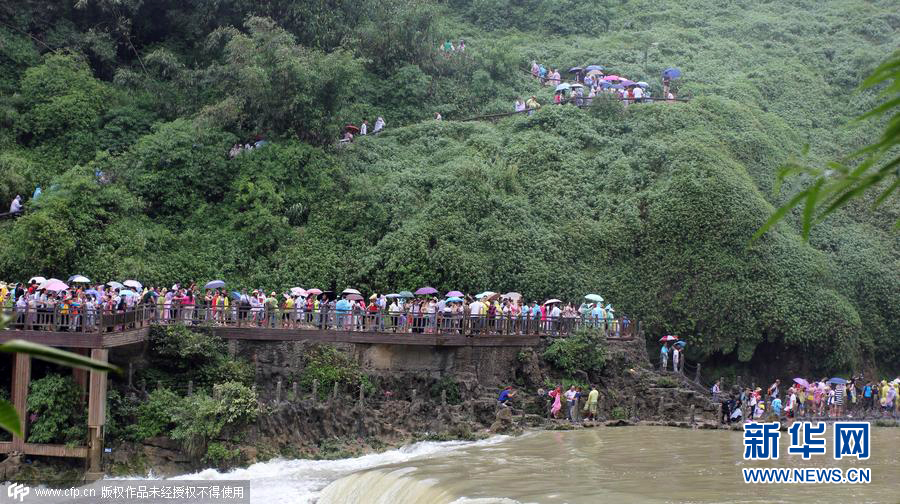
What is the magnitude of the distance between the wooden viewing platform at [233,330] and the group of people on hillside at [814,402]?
12.5ft

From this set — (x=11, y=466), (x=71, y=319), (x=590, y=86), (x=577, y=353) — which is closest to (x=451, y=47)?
(x=590, y=86)

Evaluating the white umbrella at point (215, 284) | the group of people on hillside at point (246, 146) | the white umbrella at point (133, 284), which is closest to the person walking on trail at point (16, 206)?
the white umbrella at point (133, 284)

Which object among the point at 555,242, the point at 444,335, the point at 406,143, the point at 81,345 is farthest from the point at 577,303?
the point at 81,345

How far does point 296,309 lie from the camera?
24266 mm

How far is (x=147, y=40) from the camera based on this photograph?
36656mm

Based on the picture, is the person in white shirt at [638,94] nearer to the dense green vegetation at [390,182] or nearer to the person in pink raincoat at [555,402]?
the dense green vegetation at [390,182]

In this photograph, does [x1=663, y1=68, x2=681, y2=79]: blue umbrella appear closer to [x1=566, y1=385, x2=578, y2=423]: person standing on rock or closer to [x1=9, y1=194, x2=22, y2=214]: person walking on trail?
[x1=566, y1=385, x2=578, y2=423]: person standing on rock

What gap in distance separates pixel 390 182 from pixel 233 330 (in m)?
8.74

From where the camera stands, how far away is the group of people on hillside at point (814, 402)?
24484 mm

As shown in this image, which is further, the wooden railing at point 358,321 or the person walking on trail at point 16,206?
the person walking on trail at point 16,206

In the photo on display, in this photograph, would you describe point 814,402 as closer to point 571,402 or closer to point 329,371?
point 571,402

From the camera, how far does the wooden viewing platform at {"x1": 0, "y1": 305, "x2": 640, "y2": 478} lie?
20.7 metres

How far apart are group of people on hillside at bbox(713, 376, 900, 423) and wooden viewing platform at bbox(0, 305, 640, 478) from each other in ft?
12.5

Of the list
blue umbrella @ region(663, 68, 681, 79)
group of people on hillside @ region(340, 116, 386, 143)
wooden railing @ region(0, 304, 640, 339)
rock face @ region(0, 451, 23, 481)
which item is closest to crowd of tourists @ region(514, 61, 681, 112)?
blue umbrella @ region(663, 68, 681, 79)
